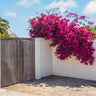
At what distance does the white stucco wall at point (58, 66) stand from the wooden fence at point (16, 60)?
1.63 feet

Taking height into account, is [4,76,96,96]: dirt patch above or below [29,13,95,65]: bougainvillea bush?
below

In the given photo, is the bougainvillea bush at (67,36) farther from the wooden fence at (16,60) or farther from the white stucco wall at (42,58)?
the wooden fence at (16,60)

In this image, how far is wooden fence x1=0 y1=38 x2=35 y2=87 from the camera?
6578 millimetres

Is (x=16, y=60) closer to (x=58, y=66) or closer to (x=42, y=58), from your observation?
(x=42, y=58)

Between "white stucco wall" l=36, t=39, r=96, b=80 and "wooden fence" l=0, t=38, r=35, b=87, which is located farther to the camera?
"white stucco wall" l=36, t=39, r=96, b=80

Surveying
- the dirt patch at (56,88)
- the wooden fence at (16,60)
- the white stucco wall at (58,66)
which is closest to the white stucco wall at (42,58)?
the white stucco wall at (58,66)

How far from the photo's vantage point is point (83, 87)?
655cm

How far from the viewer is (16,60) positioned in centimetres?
705

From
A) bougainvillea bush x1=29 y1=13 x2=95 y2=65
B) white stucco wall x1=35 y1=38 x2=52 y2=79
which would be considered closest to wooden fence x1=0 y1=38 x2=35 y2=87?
white stucco wall x1=35 y1=38 x2=52 y2=79

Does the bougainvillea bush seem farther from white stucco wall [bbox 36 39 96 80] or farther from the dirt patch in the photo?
the dirt patch

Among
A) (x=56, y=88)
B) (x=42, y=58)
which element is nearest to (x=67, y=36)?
(x=42, y=58)

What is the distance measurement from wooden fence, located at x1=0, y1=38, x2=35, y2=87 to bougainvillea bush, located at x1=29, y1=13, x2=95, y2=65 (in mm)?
917

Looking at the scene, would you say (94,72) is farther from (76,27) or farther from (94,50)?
(76,27)

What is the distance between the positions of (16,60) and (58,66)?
2.60 meters
